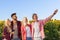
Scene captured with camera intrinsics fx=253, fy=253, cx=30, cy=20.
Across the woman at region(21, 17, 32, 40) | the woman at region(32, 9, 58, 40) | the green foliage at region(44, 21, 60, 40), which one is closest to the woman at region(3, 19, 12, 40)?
the woman at region(21, 17, 32, 40)

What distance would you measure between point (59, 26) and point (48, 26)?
4.14 ft

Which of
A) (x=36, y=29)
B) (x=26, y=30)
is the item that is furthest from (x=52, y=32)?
(x=26, y=30)

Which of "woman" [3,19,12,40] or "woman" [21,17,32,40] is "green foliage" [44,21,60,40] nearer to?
"woman" [21,17,32,40]

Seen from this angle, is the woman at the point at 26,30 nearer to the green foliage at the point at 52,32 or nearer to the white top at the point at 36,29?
the white top at the point at 36,29

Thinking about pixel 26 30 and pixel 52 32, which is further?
pixel 52 32

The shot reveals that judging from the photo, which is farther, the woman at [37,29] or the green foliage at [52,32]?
the green foliage at [52,32]

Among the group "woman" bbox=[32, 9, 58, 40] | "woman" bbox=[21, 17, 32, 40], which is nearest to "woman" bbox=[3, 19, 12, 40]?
"woman" bbox=[21, 17, 32, 40]

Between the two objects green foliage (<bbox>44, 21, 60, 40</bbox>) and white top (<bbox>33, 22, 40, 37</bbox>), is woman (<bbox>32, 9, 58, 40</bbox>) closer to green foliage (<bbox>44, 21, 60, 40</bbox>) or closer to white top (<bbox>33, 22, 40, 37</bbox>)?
white top (<bbox>33, 22, 40, 37</bbox>)

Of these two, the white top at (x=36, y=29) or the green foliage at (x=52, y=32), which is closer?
the white top at (x=36, y=29)

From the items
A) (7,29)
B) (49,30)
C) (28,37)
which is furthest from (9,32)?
(49,30)

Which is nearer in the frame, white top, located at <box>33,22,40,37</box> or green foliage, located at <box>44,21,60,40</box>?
white top, located at <box>33,22,40,37</box>

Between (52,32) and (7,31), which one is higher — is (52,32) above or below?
below

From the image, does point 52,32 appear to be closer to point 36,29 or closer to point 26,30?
point 36,29

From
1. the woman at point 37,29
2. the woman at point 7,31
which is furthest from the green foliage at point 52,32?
the woman at point 7,31
